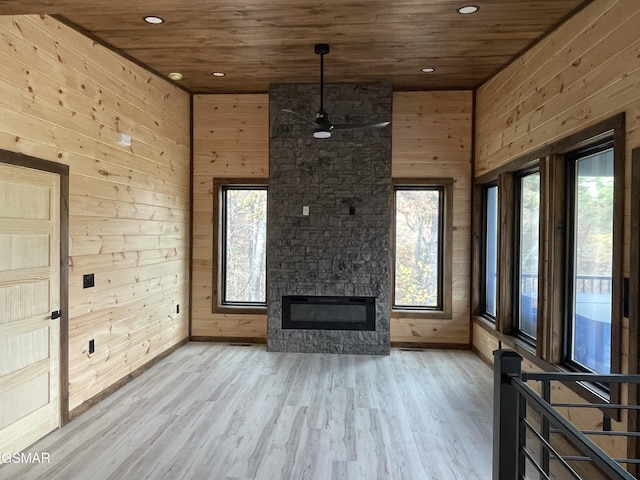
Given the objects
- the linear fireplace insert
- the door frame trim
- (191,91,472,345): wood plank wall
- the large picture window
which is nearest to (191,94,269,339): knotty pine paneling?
(191,91,472,345): wood plank wall

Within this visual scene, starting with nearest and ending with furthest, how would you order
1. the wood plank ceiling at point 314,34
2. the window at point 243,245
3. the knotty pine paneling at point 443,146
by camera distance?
1. the wood plank ceiling at point 314,34
2. the knotty pine paneling at point 443,146
3. the window at point 243,245

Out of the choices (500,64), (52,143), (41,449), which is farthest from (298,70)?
(41,449)

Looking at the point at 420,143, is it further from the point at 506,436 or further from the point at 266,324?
the point at 506,436

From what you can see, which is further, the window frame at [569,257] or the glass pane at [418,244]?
the glass pane at [418,244]

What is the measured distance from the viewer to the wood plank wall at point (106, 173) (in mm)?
2992

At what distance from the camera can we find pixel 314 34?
372 cm

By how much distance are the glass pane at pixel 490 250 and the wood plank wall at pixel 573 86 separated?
1.45 feet

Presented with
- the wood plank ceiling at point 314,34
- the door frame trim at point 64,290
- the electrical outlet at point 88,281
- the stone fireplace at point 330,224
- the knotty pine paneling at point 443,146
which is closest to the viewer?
the wood plank ceiling at point 314,34

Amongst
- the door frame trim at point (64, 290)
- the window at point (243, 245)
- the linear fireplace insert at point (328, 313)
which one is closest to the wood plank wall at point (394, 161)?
the window at point (243, 245)

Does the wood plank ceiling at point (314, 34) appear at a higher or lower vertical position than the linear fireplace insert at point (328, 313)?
higher

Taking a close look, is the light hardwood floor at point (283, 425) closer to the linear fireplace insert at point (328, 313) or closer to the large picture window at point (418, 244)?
the linear fireplace insert at point (328, 313)

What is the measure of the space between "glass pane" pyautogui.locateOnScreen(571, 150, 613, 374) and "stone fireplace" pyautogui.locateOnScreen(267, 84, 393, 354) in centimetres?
225

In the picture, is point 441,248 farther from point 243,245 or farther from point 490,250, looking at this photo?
point 243,245

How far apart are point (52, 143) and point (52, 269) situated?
37.4 inches
